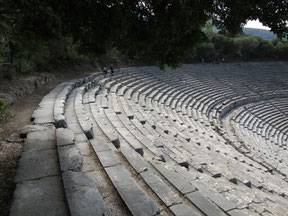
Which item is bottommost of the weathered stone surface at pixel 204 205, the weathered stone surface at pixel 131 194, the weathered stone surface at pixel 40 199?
the weathered stone surface at pixel 204 205

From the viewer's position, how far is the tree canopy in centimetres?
467

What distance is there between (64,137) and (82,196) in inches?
89.5

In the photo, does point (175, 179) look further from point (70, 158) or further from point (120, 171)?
point (70, 158)

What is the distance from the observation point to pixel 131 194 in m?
3.46

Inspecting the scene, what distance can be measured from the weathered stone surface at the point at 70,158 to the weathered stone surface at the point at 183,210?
1.85 meters

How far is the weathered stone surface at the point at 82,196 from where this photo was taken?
2.88m

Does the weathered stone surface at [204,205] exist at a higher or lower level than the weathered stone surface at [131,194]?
lower

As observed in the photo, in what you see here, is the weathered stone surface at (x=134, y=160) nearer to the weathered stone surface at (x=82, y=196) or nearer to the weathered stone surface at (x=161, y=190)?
the weathered stone surface at (x=161, y=190)

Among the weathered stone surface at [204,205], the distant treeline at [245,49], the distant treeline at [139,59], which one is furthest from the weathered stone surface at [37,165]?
the distant treeline at [245,49]

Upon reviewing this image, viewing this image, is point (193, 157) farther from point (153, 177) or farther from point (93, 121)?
point (93, 121)

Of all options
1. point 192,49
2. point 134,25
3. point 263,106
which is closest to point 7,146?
point 134,25

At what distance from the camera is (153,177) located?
4238 mm

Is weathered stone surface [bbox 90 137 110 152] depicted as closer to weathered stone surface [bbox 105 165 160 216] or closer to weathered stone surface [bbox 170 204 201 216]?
weathered stone surface [bbox 105 165 160 216]

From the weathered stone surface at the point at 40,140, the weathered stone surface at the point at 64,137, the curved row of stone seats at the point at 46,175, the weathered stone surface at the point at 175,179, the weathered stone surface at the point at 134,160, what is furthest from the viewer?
the weathered stone surface at the point at 64,137
